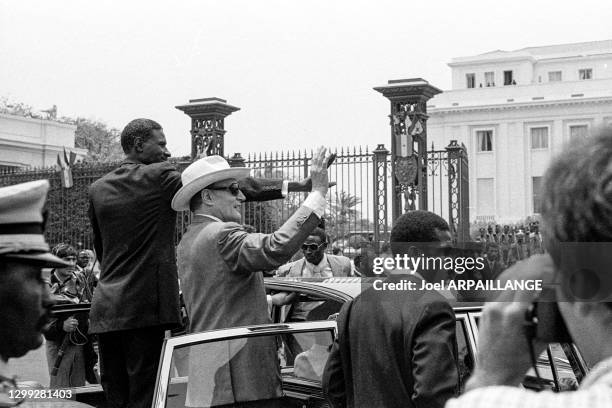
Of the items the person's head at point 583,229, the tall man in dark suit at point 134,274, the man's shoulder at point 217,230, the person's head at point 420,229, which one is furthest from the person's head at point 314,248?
the person's head at point 583,229

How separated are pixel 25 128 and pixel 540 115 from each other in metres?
29.0

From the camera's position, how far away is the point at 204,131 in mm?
15461

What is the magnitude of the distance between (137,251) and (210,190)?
1.67ft

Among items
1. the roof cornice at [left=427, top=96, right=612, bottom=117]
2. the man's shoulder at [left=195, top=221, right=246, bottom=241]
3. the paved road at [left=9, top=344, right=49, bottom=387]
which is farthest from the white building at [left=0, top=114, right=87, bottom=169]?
the man's shoulder at [left=195, top=221, right=246, bottom=241]

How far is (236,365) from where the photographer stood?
12.6 ft

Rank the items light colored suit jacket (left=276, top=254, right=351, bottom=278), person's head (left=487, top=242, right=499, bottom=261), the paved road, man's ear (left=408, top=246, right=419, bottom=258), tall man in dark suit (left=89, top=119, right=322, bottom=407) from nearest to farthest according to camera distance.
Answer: person's head (left=487, top=242, right=499, bottom=261), man's ear (left=408, top=246, right=419, bottom=258), tall man in dark suit (left=89, top=119, right=322, bottom=407), the paved road, light colored suit jacket (left=276, top=254, right=351, bottom=278)

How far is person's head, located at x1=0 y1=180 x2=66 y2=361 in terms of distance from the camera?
1.87m

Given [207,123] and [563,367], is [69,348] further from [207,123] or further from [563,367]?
[207,123]

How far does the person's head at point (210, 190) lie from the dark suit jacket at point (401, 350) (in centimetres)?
137

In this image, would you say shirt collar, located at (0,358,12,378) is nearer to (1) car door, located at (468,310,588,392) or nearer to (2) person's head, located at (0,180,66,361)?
(2) person's head, located at (0,180,66,361)

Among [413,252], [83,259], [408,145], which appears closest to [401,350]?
[413,252]

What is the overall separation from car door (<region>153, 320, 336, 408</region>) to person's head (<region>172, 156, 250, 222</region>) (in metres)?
0.78

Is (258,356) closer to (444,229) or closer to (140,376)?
(140,376)

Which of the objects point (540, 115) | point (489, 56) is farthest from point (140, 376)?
point (489, 56)
